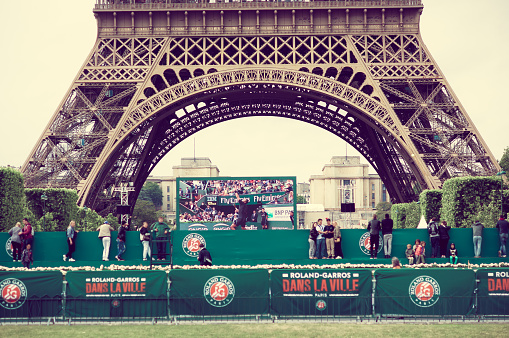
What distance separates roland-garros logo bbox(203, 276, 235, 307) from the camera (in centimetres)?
1507

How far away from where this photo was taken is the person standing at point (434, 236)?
23.8 meters

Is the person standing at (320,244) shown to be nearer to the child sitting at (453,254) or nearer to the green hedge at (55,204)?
the child sitting at (453,254)

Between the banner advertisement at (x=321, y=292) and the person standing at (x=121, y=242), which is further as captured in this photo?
the person standing at (x=121, y=242)

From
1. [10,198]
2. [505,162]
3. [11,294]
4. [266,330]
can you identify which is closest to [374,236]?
[266,330]

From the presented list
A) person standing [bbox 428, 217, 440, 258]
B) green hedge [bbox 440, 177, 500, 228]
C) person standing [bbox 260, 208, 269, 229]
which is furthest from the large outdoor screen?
green hedge [bbox 440, 177, 500, 228]

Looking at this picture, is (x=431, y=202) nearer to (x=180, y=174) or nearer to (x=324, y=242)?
(x=324, y=242)

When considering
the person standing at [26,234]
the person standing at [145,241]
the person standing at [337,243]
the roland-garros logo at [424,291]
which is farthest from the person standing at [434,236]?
the person standing at [26,234]

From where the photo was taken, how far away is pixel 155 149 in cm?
5378

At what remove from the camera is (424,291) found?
49.2 ft

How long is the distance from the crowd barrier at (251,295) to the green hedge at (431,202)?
2229 centimetres

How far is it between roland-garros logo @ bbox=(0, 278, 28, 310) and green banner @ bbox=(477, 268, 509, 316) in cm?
1137

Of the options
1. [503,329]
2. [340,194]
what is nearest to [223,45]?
[503,329]

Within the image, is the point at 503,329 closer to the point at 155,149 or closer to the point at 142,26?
the point at 142,26

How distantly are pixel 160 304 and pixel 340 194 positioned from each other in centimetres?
12375
